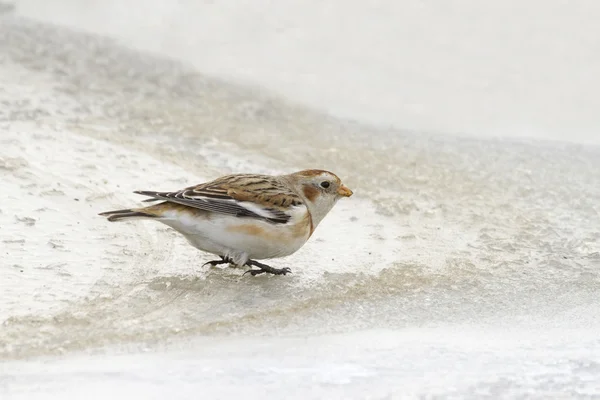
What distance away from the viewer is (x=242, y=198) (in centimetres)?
594

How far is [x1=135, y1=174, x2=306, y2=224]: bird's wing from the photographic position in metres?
5.84

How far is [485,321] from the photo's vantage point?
564 centimetres

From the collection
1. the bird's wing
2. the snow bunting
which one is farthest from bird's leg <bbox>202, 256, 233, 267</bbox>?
the bird's wing

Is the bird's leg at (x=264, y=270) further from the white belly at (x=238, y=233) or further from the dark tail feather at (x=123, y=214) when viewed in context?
the dark tail feather at (x=123, y=214)

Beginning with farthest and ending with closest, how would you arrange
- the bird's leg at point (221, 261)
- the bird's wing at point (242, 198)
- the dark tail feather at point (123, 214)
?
the bird's leg at point (221, 261)
the bird's wing at point (242, 198)
the dark tail feather at point (123, 214)

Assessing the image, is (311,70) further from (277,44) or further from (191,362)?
(191,362)

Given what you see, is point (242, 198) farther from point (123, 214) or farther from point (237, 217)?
point (123, 214)

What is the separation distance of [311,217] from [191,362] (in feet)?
5.82

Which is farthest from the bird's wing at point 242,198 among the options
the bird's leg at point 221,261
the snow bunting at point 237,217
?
the bird's leg at point 221,261

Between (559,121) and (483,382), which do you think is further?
(559,121)

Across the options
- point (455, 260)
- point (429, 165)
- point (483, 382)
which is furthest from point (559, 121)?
point (483, 382)

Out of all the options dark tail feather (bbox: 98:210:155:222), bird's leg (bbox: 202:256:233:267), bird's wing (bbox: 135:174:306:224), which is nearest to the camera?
dark tail feather (bbox: 98:210:155:222)

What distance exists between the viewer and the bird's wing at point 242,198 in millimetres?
5840

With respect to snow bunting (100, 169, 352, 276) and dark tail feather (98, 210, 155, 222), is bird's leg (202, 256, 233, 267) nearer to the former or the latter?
snow bunting (100, 169, 352, 276)
